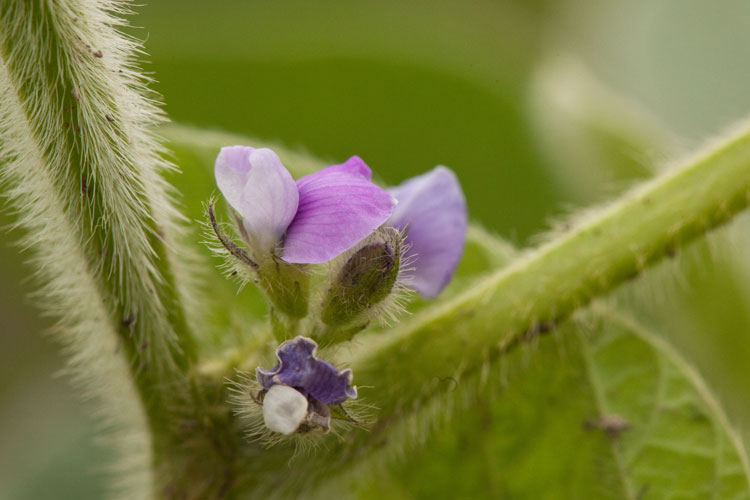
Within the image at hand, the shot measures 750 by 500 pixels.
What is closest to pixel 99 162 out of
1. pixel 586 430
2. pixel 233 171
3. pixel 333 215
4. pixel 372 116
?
pixel 233 171

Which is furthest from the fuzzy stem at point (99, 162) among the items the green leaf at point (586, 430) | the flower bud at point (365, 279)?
the green leaf at point (586, 430)

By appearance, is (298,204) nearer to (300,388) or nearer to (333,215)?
(333,215)

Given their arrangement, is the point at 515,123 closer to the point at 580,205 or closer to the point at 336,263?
the point at 580,205

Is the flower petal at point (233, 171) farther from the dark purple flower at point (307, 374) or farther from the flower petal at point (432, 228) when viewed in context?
the flower petal at point (432, 228)

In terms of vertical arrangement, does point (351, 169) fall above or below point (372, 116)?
below

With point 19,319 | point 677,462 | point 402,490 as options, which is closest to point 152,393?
point 402,490
